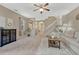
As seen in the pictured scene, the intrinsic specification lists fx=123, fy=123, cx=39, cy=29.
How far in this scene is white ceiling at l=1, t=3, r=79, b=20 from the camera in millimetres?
2954

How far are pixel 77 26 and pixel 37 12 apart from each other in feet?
3.40

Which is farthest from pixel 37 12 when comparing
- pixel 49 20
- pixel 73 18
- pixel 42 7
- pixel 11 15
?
pixel 73 18

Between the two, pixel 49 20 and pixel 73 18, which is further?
pixel 49 20

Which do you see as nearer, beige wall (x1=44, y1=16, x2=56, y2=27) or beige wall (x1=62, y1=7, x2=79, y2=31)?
beige wall (x1=62, y1=7, x2=79, y2=31)

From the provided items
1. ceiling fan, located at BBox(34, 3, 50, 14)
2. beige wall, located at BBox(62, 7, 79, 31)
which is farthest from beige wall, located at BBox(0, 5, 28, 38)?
beige wall, located at BBox(62, 7, 79, 31)

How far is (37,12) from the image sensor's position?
309cm

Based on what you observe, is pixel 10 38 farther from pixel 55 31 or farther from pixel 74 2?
pixel 74 2

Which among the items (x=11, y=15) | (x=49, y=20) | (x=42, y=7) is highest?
(x=42, y=7)

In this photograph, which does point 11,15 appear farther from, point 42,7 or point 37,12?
point 42,7

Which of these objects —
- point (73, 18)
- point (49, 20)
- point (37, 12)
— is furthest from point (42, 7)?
point (73, 18)

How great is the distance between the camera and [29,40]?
320 cm

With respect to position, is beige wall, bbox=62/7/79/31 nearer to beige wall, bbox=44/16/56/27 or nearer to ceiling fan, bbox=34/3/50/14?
beige wall, bbox=44/16/56/27

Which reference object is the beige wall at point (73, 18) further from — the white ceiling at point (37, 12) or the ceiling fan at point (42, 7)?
the ceiling fan at point (42, 7)

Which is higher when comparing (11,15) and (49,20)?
(11,15)
